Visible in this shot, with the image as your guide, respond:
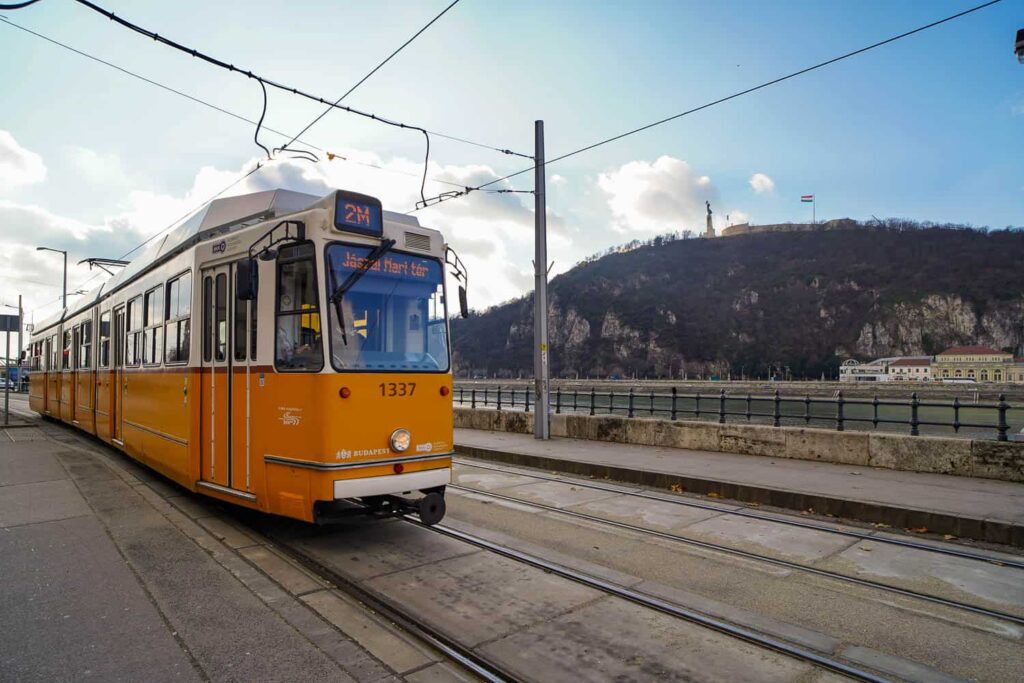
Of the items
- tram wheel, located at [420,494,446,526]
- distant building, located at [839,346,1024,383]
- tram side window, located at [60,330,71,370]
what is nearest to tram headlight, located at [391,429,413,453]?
tram wheel, located at [420,494,446,526]

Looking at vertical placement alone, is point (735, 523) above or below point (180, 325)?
below

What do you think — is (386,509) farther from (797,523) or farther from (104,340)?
(104,340)

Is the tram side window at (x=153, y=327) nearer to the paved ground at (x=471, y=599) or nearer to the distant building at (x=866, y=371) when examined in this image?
the paved ground at (x=471, y=599)

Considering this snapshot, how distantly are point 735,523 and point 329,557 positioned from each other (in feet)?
15.1

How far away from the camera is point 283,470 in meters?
5.46

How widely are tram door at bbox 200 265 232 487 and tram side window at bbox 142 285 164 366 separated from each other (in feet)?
5.35

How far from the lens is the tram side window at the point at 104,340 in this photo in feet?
34.9

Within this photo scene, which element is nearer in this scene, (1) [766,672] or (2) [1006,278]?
(1) [766,672]

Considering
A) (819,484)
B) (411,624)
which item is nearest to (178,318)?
(411,624)

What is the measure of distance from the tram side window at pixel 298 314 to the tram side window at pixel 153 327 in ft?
10.1

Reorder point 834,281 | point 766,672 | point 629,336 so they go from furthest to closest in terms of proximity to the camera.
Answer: point 629,336 < point 834,281 < point 766,672

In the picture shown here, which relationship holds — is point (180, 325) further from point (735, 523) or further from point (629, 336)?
A: point (629, 336)

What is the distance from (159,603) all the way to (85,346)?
1068cm

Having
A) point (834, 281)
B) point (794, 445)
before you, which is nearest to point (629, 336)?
point (834, 281)
